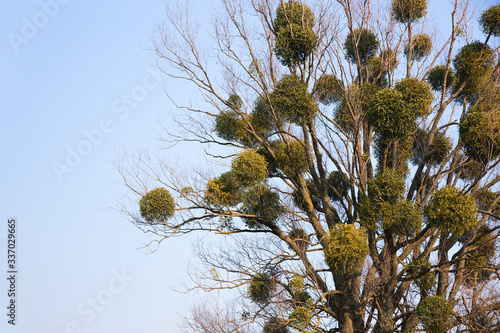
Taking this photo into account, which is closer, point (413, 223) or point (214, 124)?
point (413, 223)

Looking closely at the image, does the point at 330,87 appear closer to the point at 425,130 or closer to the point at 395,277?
the point at 425,130

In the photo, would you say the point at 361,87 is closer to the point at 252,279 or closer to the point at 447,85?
the point at 447,85

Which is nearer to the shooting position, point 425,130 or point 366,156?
point 366,156

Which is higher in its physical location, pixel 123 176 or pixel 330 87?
pixel 330 87

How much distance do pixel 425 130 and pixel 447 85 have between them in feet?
3.66

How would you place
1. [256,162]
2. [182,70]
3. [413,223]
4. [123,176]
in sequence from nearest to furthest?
[413,223] < [256,162] < [123,176] < [182,70]

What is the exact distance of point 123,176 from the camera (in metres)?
9.59

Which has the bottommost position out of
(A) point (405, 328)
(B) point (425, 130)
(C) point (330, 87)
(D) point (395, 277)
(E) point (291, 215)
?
(A) point (405, 328)

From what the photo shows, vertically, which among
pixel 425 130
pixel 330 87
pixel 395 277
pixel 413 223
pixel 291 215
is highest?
pixel 330 87

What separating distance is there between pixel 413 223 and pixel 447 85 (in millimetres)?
3705

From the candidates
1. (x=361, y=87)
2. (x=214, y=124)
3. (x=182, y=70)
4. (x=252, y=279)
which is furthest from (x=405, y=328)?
(x=182, y=70)

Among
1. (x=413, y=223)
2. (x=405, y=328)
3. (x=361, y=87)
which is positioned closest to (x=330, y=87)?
(x=361, y=87)

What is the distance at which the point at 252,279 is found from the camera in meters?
9.30

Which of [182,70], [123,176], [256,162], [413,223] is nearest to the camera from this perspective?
[413,223]
